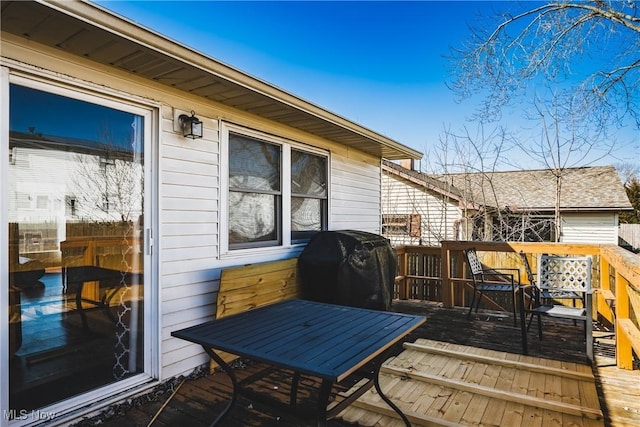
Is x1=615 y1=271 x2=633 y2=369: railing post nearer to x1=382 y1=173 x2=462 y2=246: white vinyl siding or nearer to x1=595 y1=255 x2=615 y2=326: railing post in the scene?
x1=595 y1=255 x2=615 y2=326: railing post

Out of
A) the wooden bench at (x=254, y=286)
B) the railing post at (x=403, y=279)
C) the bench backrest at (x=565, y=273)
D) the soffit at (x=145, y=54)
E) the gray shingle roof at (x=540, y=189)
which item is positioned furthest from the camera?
the gray shingle roof at (x=540, y=189)

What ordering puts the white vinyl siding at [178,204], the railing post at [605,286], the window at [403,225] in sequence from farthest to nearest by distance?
the window at [403,225]
the railing post at [605,286]
the white vinyl siding at [178,204]

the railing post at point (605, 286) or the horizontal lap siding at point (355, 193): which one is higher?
the horizontal lap siding at point (355, 193)

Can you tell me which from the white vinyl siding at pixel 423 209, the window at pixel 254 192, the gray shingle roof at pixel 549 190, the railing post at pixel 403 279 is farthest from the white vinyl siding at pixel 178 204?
the gray shingle roof at pixel 549 190

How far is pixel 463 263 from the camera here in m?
5.56

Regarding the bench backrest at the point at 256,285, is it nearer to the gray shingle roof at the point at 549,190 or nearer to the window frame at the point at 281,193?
the window frame at the point at 281,193

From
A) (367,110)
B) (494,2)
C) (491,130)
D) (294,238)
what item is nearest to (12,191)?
(294,238)

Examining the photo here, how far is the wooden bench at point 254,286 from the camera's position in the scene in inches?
132

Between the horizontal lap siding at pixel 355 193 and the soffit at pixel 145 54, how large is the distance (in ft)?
4.89

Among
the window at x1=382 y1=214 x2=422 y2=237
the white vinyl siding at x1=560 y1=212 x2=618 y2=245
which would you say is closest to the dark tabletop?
the window at x1=382 y1=214 x2=422 y2=237

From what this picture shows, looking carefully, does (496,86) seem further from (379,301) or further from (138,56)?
(138,56)

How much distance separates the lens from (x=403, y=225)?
11398 millimetres

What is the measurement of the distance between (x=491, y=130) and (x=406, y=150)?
5.09 m

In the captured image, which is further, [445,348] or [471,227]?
[471,227]
